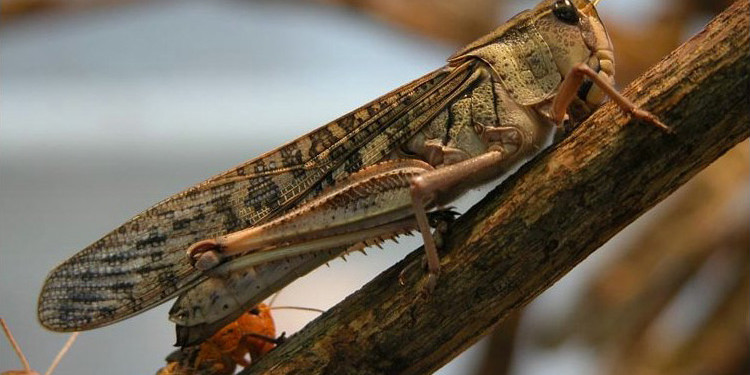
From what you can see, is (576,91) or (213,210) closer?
(576,91)

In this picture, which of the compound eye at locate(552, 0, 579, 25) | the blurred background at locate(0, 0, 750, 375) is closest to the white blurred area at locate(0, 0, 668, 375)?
the blurred background at locate(0, 0, 750, 375)

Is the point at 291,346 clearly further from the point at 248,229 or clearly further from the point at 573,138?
the point at 573,138

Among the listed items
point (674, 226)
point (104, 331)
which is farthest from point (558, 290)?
point (104, 331)

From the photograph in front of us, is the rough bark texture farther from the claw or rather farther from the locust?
the locust

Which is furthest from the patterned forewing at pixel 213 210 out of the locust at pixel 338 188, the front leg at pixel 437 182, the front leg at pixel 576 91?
the front leg at pixel 576 91

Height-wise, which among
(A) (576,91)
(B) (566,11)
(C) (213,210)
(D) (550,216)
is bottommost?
(D) (550,216)

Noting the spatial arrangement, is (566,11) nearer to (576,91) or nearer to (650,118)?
(576,91)

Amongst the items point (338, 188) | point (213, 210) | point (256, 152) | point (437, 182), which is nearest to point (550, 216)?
point (437, 182)
